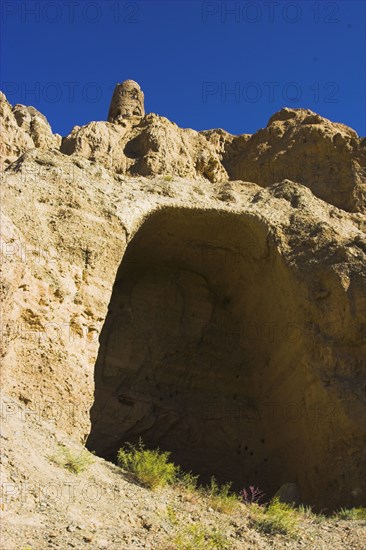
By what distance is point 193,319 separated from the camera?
11.9 meters

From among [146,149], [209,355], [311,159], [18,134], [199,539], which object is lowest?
[199,539]

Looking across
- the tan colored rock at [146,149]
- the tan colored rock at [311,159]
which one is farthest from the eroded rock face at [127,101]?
the tan colored rock at [311,159]

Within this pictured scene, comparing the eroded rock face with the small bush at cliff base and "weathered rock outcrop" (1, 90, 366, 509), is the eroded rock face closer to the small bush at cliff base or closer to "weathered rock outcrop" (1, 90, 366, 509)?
"weathered rock outcrop" (1, 90, 366, 509)

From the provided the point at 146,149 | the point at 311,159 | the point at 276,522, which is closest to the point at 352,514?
the point at 276,522

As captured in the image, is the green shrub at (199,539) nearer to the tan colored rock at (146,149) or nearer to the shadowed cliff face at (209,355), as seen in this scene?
the shadowed cliff face at (209,355)

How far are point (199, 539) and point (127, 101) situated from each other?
15.8m

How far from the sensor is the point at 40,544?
472 cm

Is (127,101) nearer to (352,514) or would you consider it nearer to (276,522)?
(352,514)

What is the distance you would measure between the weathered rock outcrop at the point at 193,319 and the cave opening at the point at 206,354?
27 millimetres

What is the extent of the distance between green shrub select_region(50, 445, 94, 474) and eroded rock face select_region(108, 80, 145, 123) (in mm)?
13465

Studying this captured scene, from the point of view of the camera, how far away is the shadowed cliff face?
10.2 meters

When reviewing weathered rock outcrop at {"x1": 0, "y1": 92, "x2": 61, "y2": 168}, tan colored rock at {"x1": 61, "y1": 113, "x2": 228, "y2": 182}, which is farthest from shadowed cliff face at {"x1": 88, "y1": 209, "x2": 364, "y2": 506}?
weathered rock outcrop at {"x1": 0, "y1": 92, "x2": 61, "y2": 168}

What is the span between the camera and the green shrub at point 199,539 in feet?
17.6

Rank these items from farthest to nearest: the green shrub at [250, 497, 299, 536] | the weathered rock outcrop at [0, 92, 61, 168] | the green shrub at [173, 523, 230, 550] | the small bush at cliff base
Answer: the weathered rock outcrop at [0, 92, 61, 168] < the small bush at cliff base < the green shrub at [250, 497, 299, 536] < the green shrub at [173, 523, 230, 550]
